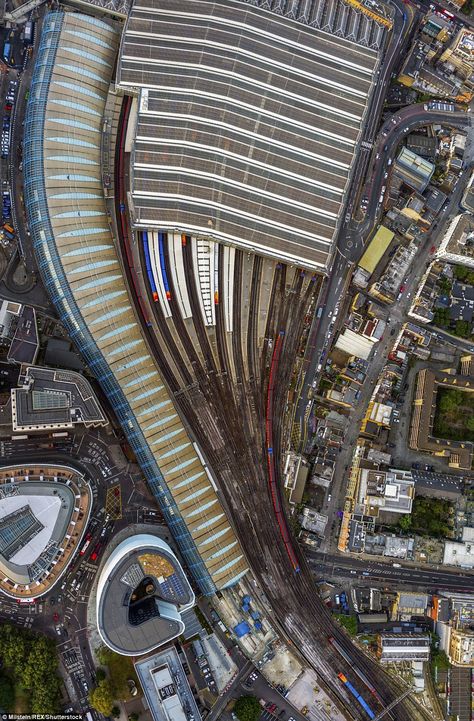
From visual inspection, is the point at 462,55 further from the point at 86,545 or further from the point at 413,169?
the point at 86,545

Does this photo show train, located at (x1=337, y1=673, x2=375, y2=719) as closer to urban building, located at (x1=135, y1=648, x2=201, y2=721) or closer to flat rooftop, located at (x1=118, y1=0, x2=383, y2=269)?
urban building, located at (x1=135, y1=648, x2=201, y2=721)

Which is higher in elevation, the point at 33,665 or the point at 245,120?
the point at 245,120

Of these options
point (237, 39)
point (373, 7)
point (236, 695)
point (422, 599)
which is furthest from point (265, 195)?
point (236, 695)

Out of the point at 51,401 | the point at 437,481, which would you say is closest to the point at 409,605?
the point at 437,481

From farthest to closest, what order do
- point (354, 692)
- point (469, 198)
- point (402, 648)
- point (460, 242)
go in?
point (469, 198)
point (460, 242)
point (354, 692)
point (402, 648)

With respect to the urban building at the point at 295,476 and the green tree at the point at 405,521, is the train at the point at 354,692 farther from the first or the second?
the urban building at the point at 295,476

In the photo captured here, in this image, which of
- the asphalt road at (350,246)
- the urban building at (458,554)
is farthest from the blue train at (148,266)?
the urban building at (458,554)

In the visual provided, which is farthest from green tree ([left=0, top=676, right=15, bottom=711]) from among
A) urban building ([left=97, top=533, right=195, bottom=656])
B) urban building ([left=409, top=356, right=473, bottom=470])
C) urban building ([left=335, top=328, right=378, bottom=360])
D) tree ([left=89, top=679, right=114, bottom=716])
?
urban building ([left=409, top=356, right=473, bottom=470])
